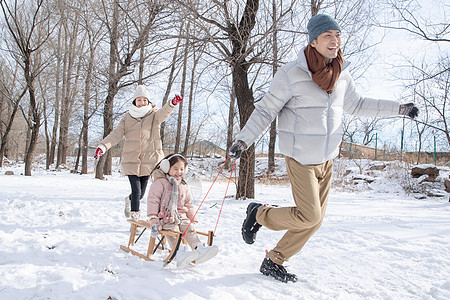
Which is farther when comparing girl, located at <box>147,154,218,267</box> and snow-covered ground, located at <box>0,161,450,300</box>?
girl, located at <box>147,154,218,267</box>

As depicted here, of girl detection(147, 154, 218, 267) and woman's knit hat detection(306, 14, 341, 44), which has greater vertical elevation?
woman's knit hat detection(306, 14, 341, 44)

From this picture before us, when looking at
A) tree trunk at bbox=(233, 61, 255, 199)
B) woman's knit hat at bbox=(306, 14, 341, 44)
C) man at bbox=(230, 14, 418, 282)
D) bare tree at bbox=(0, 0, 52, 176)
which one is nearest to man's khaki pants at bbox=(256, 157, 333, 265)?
man at bbox=(230, 14, 418, 282)

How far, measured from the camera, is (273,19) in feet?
20.9

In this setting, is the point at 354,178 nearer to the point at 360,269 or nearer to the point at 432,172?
the point at 432,172

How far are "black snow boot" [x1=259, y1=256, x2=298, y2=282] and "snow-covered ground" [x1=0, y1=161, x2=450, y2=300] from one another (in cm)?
6

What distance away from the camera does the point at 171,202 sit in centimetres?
312

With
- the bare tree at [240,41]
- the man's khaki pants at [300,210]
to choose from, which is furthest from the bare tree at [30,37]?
the man's khaki pants at [300,210]

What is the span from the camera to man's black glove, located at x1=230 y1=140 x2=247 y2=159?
250 centimetres

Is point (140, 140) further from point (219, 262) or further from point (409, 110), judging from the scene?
point (409, 110)

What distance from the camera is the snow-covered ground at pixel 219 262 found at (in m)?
2.22

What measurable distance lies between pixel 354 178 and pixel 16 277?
1494cm

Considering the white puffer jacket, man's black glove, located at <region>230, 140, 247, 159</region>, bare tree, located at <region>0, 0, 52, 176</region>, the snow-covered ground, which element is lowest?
the snow-covered ground

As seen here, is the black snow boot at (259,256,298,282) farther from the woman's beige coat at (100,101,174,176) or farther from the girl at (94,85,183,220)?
the woman's beige coat at (100,101,174,176)

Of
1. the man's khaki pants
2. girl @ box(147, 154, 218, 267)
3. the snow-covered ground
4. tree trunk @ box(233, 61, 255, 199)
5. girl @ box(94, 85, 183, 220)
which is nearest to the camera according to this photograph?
the snow-covered ground
